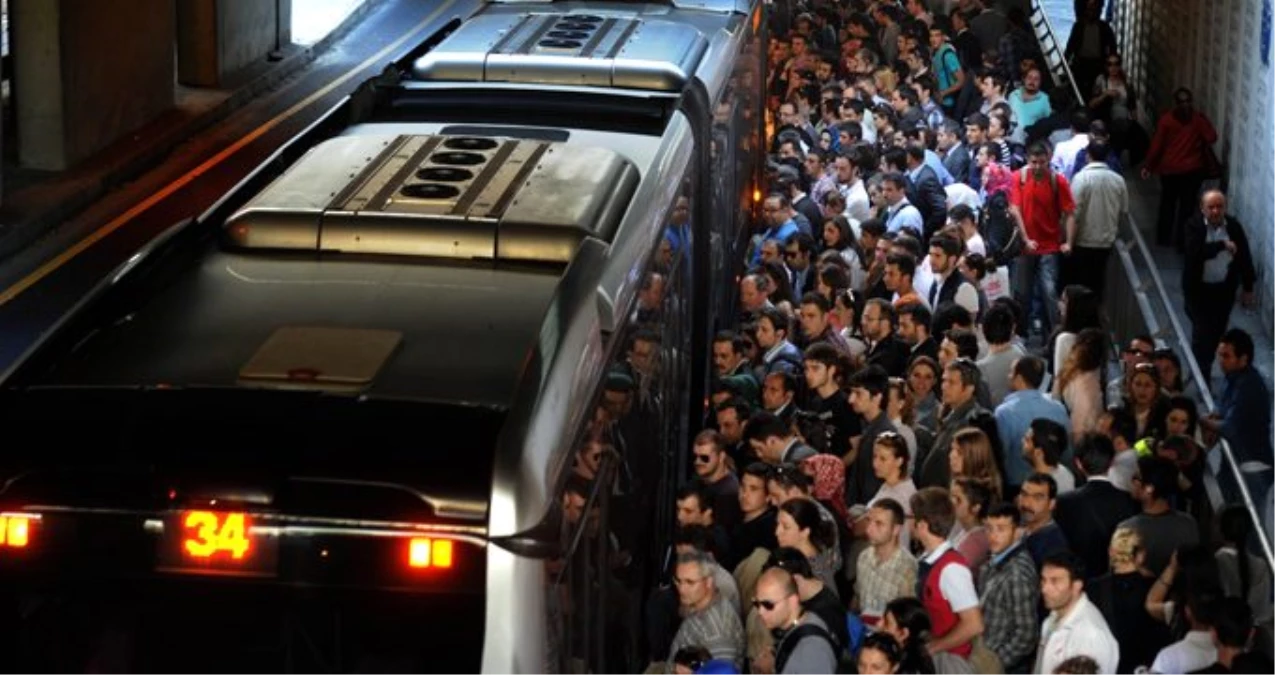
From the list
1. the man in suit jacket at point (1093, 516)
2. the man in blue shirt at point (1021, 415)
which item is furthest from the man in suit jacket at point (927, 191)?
the man in suit jacket at point (1093, 516)

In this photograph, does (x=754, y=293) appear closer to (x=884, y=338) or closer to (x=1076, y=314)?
(x=884, y=338)

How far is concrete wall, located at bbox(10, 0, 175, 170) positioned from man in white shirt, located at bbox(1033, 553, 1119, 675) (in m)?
20.0

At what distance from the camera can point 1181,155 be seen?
25.1 meters

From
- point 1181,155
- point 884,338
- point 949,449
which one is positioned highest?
point 1181,155

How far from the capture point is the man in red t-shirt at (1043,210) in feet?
68.3

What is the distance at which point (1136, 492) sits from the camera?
42.7 ft

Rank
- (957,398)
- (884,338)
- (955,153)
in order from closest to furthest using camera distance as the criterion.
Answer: (957,398) → (884,338) → (955,153)

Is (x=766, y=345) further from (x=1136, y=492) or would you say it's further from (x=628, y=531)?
(x=628, y=531)

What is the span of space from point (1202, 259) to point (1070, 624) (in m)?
9.51

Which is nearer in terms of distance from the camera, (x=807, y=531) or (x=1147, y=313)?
(x=807, y=531)

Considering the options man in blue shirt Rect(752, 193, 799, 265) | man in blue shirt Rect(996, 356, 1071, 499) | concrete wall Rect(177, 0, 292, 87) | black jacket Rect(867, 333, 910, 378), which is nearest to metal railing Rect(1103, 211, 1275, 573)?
man in blue shirt Rect(996, 356, 1071, 499)

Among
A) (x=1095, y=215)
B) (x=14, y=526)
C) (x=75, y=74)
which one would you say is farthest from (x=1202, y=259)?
(x=75, y=74)

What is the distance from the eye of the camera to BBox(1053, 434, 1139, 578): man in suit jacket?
13305 millimetres

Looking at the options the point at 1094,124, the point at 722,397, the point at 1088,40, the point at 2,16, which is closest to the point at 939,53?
the point at 1088,40
